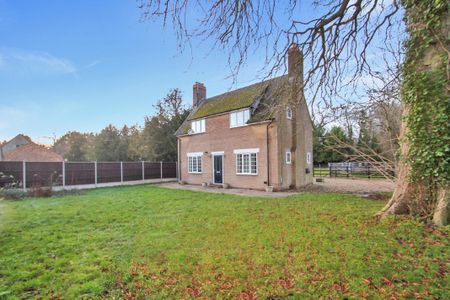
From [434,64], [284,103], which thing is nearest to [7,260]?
[284,103]

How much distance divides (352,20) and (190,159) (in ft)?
53.7

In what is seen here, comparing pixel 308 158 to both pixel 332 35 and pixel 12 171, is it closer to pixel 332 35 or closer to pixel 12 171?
pixel 332 35

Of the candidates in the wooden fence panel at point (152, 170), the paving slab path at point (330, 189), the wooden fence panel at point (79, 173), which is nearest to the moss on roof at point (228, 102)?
the paving slab path at point (330, 189)

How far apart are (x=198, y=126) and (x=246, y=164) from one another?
19.5 feet

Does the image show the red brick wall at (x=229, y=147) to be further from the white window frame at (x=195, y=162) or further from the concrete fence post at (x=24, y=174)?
the concrete fence post at (x=24, y=174)

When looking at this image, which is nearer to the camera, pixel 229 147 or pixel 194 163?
pixel 229 147

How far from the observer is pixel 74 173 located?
16828 millimetres

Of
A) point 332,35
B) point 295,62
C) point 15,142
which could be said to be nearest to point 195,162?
point 295,62

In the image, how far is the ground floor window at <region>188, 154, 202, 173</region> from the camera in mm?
19127

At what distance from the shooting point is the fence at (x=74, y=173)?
562 inches

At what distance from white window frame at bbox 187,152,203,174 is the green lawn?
11888 mm

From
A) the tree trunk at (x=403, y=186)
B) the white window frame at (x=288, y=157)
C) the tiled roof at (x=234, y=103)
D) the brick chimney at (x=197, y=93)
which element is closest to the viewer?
the tree trunk at (x=403, y=186)

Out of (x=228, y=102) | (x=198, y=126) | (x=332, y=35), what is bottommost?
(x=198, y=126)

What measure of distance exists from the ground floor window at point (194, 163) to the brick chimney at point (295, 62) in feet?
45.6
